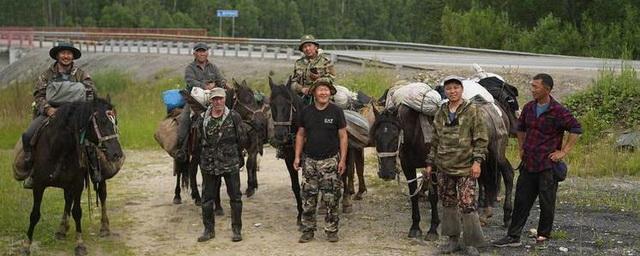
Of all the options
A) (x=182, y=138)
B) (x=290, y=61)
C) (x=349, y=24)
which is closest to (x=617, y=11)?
(x=290, y=61)

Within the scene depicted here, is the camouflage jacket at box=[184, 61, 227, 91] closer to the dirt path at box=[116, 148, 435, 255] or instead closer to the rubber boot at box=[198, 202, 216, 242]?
the dirt path at box=[116, 148, 435, 255]

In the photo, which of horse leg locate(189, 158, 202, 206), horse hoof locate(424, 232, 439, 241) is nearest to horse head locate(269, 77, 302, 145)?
horse hoof locate(424, 232, 439, 241)

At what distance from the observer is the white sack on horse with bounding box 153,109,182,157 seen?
1091 cm

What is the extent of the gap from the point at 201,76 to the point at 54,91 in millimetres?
2700

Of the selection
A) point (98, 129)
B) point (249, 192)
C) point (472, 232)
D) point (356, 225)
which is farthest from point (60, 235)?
point (472, 232)

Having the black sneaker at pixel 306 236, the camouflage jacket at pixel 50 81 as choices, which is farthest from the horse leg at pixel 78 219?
the black sneaker at pixel 306 236

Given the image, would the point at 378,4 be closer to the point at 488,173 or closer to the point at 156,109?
the point at 156,109

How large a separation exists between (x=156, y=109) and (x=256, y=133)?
46.1 feet

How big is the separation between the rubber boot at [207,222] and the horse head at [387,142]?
2285 millimetres

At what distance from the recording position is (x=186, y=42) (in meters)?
40.1

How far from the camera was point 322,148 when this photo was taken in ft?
28.6

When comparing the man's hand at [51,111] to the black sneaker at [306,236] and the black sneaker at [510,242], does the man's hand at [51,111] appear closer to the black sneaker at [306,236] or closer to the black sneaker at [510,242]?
the black sneaker at [306,236]

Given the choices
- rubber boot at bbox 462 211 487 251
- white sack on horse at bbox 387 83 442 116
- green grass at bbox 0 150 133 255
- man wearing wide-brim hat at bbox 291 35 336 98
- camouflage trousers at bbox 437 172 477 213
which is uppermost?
man wearing wide-brim hat at bbox 291 35 336 98

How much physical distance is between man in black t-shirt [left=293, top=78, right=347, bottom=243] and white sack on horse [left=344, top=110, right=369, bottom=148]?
1312 mm
